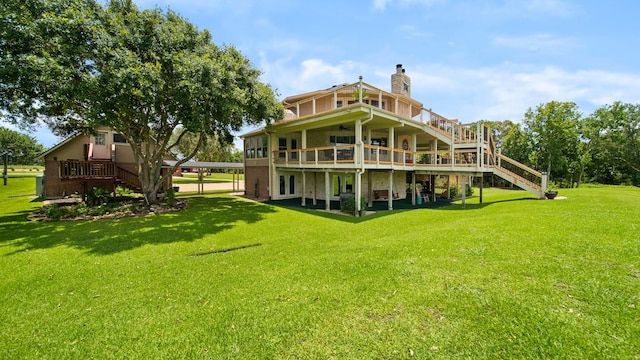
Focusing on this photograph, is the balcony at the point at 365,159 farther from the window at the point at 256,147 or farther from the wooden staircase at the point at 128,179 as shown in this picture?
the wooden staircase at the point at 128,179

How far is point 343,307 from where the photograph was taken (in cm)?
421

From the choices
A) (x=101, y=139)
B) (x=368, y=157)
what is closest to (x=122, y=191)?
(x=101, y=139)

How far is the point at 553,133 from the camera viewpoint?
31.5 m

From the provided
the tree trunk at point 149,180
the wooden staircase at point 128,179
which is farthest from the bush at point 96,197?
the wooden staircase at point 128,179

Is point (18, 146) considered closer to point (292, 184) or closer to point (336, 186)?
point (292, 184)

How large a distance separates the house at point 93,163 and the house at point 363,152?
896 cm

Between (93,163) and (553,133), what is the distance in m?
45.8

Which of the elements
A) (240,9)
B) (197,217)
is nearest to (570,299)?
(197,217)

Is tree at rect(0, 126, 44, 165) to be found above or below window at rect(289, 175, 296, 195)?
above

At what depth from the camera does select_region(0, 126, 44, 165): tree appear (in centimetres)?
6462

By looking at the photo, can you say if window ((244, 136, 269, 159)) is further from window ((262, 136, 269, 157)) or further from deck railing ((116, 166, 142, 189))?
deck railing ((116, 166, 142, 189))

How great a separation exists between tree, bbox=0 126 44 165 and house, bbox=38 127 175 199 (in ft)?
216

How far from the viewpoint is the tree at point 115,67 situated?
977 centimetres

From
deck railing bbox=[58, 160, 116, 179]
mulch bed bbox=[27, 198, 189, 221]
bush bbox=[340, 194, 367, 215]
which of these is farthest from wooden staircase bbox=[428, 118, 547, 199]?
deck railing bbox=[58, 160, 116, 179]
